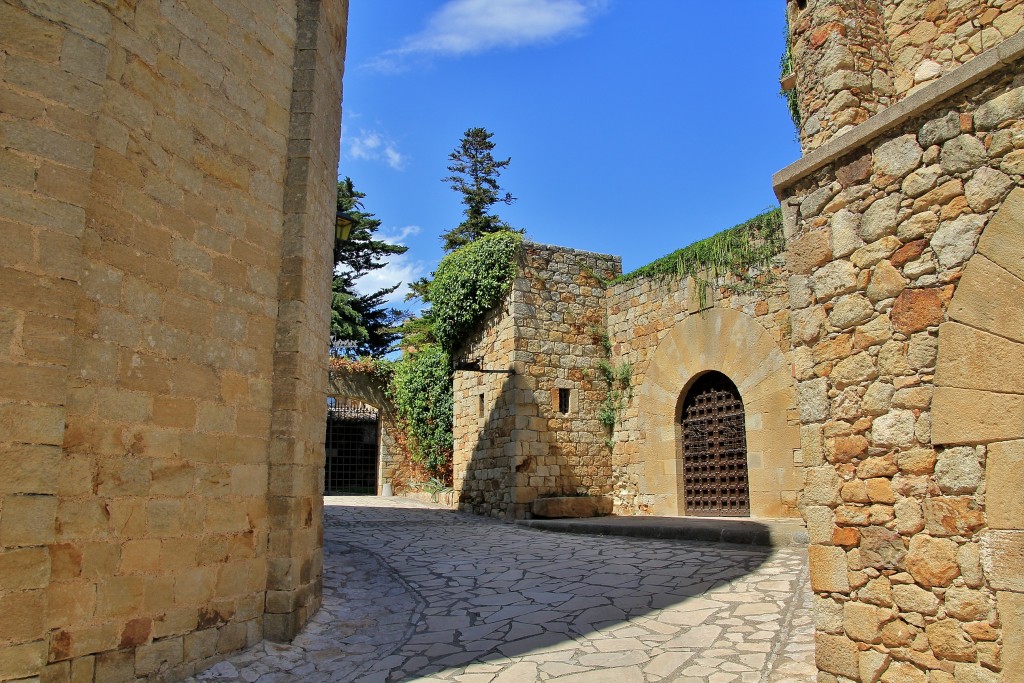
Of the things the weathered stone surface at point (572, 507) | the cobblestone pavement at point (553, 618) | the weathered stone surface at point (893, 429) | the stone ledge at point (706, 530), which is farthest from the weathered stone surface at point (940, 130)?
the weathered stone surface at point (572, 507)

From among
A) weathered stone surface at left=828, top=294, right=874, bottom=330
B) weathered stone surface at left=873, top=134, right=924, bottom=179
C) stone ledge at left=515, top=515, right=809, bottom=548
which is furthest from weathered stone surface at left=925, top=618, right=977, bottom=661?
stone ledge at left=515, top=515, right=809, bottom=548

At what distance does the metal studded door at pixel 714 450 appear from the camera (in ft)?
31.8

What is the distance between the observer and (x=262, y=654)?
4562mm

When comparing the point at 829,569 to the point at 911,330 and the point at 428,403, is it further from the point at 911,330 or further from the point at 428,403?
the point at 428,403

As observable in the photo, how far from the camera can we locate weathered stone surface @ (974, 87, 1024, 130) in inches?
121

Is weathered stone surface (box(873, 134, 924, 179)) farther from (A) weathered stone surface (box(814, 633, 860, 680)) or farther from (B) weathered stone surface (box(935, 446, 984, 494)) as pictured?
(A) weathered stone surface (box(814, 633, 860, 680))

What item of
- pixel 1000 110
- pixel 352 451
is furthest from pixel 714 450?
pixel 352 451

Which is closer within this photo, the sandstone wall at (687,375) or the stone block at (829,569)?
the stone block at (829,569)

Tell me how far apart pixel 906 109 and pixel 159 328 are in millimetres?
4166

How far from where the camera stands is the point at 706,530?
296 inches

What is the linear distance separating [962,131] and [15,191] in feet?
14.3

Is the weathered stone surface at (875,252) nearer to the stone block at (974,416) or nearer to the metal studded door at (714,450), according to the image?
the stone block at (974,416)

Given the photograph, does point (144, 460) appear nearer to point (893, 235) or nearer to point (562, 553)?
point (893, 235)

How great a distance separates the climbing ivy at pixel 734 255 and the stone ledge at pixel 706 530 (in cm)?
320
